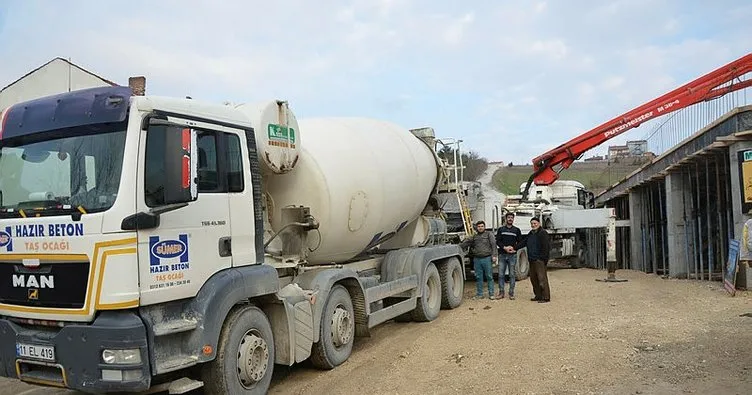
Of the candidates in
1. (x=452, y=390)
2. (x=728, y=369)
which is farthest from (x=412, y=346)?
(x=728, y=369)

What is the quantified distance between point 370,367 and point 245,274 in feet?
7.62

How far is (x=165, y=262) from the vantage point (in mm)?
4875

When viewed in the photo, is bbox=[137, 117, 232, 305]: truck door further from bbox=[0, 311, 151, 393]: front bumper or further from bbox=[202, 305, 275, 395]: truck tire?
bbox=[202, 305, 275, 395]: truck tire

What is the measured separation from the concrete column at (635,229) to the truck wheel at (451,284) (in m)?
11.8

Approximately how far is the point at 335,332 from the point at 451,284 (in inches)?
173

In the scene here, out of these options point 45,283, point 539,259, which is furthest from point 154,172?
point 539,259

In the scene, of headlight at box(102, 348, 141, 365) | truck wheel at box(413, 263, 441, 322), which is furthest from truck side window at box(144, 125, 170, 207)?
truck wheel at box(413, 263, 441, 322)

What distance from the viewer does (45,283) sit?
4770 millimetres

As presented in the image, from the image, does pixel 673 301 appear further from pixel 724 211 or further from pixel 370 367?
pixel 370 367

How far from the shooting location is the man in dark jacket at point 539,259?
11727mm

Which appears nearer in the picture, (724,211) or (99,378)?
(99,378)

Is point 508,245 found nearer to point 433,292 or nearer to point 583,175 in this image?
point 433,292

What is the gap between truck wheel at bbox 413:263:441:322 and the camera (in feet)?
32.7

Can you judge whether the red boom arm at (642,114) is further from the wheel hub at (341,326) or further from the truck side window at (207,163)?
the truck side window at (207,163)
